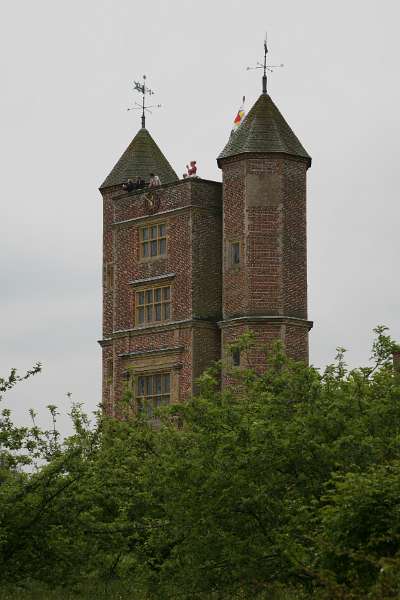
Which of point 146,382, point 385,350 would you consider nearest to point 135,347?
point 146,382

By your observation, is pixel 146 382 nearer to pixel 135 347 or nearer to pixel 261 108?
pixel 135 347

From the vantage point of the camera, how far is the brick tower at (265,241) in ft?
149

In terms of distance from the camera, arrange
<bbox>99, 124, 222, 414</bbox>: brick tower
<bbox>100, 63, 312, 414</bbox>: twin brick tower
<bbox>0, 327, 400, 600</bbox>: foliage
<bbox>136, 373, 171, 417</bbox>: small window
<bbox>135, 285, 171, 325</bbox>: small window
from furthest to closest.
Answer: <bbox>135, 285, 171, 325</bbox>: small window → <bbox>136, 373, 171, 417</bbox>: small window → <bbox>99, 124, 222, 414</bbox>: brick tower → <bbox>100, 63, 312, 414</bbox>: twin brick tower → <bbox>0, 327, 400, 600</bbox>: foliage

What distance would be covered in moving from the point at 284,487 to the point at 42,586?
7177mm

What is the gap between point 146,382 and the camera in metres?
48.5

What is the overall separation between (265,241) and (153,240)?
5.35 meters

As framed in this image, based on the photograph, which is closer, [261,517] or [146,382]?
[261,517]

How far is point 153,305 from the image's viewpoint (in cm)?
4872

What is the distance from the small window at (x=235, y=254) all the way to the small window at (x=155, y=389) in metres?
4.66

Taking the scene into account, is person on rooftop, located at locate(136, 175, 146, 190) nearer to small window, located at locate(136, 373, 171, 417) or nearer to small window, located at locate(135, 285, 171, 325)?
small window, located at locate(135, 285, 171, 325)

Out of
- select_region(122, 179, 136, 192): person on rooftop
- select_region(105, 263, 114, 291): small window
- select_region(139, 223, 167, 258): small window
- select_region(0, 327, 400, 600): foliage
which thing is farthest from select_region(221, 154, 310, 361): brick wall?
select_region(0, 327, 400, 600): foliage

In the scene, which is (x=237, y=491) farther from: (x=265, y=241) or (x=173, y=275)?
(x=173, y=275)

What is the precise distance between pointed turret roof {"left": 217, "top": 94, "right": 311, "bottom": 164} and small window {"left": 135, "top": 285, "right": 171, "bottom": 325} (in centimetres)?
533

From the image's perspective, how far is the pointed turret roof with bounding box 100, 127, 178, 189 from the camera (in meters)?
52.7
